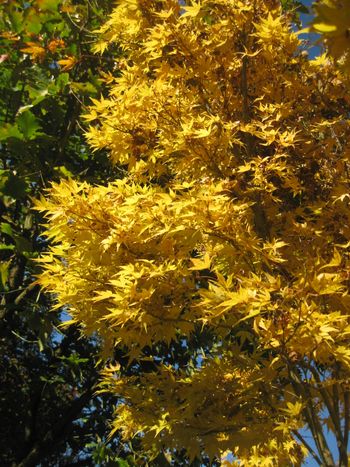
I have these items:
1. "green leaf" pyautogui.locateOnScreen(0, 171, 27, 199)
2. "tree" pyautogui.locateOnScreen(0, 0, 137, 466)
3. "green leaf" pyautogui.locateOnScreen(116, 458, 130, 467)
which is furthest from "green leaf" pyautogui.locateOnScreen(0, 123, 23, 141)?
"green leaf" pyautogui.locateOnScreen(116, 458, 130, 467)

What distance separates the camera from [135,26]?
5195mm

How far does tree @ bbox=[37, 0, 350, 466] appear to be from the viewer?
3619 millimetres

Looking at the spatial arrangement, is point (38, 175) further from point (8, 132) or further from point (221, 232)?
point (221, 232)

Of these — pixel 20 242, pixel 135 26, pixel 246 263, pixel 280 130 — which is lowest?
pixel 246 263

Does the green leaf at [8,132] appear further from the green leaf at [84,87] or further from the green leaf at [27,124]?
the green leaf at [84,87]

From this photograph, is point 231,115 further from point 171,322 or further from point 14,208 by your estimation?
point 14,208

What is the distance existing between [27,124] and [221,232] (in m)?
2.90

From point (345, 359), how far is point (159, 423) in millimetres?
1630

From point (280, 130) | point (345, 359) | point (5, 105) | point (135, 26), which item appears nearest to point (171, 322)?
point (345, 359)

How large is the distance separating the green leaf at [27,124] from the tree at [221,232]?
973mm

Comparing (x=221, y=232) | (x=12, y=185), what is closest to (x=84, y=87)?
(x=12, y=185)

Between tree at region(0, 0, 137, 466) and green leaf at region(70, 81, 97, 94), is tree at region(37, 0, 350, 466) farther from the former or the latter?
tree at region(0, 0, 137, 466)

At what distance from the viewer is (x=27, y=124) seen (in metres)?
5.58

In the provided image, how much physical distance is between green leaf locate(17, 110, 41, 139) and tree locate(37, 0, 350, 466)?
0.97 metres
